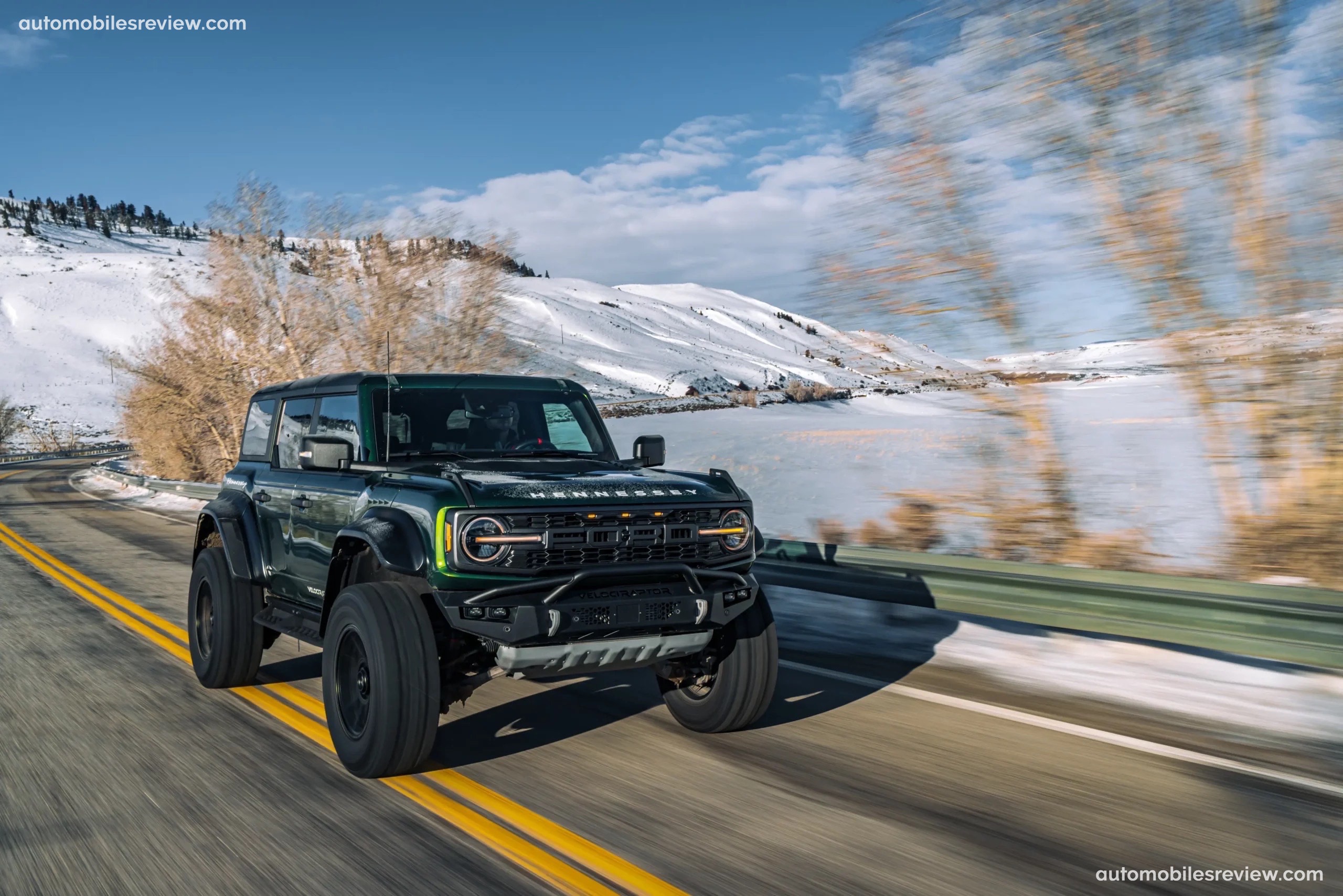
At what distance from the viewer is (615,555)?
4734 mm

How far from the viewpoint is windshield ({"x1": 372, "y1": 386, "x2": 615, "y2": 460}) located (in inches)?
227

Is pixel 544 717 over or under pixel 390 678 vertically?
under

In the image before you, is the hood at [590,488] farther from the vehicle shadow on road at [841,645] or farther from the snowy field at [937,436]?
the snowy field at [937,436]

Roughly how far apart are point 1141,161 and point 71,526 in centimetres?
1939

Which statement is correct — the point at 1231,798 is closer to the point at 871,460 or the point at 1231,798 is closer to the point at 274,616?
the point at 274,616

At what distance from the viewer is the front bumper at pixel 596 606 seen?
445 cm

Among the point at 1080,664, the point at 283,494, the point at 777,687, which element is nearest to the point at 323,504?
the point at 283,494

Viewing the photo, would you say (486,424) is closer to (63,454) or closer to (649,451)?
(649,451)

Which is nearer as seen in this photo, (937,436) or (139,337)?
(937,436)

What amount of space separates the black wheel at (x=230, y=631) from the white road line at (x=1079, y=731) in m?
Result: 3.41

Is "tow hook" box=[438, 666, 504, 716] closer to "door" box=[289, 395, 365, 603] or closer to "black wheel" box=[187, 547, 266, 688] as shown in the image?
"door" box=[289, 395, 365, 603]

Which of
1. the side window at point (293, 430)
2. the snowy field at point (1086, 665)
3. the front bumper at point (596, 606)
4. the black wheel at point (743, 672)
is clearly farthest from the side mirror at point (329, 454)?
the snowy field at point (1086, 665)

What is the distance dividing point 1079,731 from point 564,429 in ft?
10.8

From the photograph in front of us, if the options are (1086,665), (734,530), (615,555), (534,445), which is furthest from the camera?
(1086,665)
